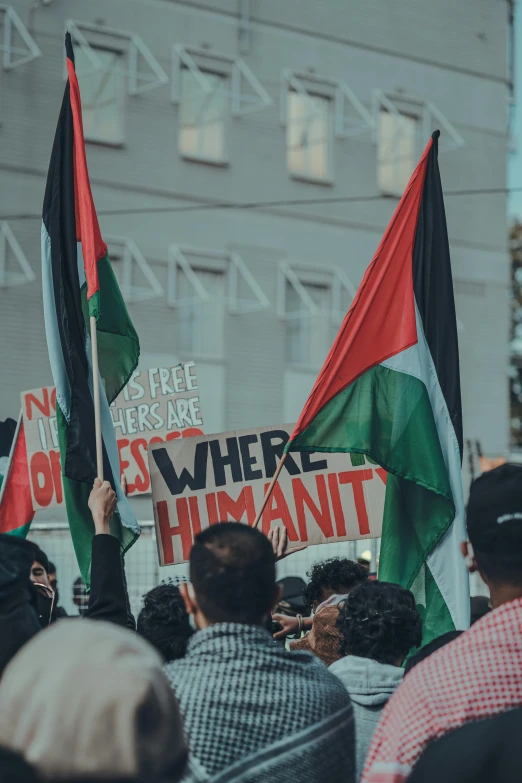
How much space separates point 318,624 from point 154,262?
16.4 metres

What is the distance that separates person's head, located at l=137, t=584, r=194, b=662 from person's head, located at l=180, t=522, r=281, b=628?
1710mm

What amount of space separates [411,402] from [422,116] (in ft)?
62.1

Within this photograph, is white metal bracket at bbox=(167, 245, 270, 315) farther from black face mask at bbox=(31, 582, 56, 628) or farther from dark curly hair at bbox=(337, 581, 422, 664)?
dark curly hair at bbox=(337, 581, 422, 664)

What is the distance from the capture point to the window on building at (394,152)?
75.2 ft

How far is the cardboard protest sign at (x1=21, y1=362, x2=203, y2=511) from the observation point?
8.11 meters

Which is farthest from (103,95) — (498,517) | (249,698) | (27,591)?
Answer: (249,698)

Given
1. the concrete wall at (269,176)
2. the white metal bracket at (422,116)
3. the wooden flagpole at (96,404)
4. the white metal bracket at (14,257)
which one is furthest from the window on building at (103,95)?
the wooden flagpole at (96,404)

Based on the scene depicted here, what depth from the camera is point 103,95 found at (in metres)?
20.1

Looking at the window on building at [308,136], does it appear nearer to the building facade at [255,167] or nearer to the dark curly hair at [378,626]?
the building facade at [255,167]

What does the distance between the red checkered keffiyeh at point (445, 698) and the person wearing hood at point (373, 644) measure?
119cm

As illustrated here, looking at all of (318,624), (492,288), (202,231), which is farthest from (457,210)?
(318,624)

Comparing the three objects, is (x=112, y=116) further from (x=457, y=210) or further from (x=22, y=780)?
(x=22, y=780)

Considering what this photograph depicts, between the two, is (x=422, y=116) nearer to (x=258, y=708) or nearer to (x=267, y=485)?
(x=267, y=485)

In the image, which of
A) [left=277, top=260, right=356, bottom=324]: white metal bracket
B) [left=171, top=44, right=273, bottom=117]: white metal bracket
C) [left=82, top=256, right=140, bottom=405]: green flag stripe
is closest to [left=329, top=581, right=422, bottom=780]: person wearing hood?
[left=82, top=256, right=140, bottom=405]: green flag stripe
